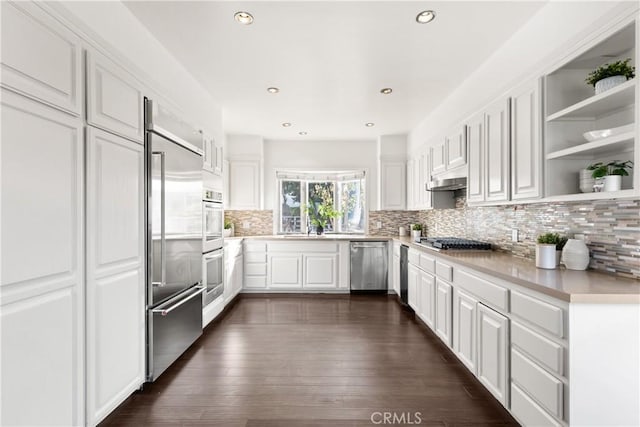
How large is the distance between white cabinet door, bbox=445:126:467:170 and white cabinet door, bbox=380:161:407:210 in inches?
67.9

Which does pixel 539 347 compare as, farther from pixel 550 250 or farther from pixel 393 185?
pixel 393 185

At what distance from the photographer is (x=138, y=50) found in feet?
7.14

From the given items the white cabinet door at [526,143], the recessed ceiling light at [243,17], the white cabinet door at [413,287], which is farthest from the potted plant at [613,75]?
the white cabinet door at [413,287]

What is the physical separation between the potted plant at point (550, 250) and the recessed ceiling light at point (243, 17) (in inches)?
97.4

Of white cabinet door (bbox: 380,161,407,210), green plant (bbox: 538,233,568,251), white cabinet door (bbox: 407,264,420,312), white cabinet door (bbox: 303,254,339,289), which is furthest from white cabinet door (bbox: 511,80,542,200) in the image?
white cabinet door (bbox: 303,254,339,289)

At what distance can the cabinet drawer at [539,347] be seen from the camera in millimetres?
1440

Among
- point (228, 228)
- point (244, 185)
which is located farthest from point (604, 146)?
point (228, 228)

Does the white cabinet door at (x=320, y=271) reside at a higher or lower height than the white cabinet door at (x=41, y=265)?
lower

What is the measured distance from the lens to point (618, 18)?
58.8 inches

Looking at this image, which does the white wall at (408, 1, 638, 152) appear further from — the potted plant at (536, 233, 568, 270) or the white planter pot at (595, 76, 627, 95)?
the potted plant at (536, 233, 568, 270)

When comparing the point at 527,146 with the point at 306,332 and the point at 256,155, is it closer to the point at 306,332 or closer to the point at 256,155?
the point at 306,332

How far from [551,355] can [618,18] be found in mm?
1657

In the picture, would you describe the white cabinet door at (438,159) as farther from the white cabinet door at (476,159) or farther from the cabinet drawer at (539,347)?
the cabinet drawer at (539,347)

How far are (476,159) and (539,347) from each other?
177 centimetres
